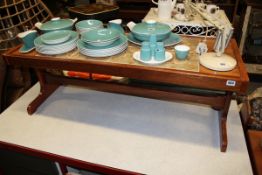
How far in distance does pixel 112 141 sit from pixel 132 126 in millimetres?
131

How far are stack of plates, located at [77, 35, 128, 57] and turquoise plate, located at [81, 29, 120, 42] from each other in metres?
0.03

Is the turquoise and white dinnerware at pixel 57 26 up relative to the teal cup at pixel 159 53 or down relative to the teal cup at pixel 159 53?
up

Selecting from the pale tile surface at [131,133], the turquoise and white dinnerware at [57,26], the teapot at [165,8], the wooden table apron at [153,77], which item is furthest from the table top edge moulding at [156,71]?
the teapot at [165,8]

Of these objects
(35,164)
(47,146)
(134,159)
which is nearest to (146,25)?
(134,159)

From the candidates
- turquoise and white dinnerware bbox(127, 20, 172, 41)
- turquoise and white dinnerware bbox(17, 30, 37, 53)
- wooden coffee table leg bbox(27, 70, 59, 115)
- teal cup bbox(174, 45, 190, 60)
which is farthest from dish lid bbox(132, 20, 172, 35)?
wooden coffee table leg bbox(27, 70, 59, 115)

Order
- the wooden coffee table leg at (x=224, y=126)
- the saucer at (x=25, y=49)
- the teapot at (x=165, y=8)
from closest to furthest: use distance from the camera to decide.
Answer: the wooden coffee table leg at (x=224, y=126) → the saucer at (x=25, y=49) → the teapot at (x=165, y=8)

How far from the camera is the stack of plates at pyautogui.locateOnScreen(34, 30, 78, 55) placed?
1001mm

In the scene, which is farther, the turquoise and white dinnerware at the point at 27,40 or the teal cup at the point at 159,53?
the turquoise and white dinnerware at the point at 27,40

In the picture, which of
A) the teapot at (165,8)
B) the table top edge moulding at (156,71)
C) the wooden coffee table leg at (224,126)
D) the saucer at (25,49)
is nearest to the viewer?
the table top edge moulding at (156,71)

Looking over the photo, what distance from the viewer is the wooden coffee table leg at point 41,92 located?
3.96 ft

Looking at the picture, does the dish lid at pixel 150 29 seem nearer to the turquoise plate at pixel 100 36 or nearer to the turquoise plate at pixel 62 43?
the turquoise plate at pixel 100 36

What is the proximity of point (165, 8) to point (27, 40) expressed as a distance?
796mm

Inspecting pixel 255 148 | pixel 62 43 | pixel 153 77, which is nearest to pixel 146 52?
pixel 153 77

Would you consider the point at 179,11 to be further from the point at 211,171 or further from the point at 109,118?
the point at 211,171
